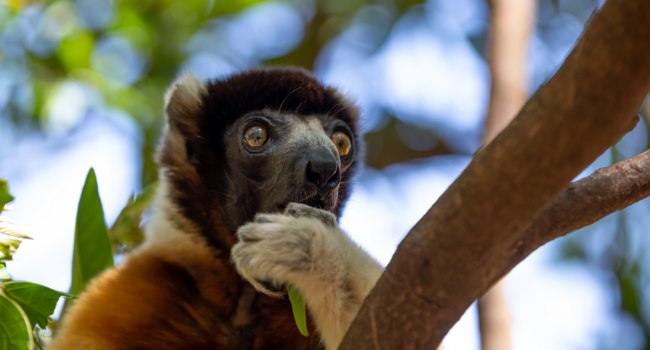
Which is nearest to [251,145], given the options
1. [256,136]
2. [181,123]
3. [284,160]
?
[256,136]

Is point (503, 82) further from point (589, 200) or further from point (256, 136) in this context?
point (589, 200)

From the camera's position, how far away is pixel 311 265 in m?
2.71

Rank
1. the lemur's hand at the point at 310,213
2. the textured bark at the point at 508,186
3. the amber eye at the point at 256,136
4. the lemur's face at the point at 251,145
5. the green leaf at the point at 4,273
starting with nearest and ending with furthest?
the textured bark at the point at 508,186, the green leaf at the point at 4,273, the lemur's hand at the point at 310,213, the lemur's face at the point at 251,145, the amber eye at the point at 256,136

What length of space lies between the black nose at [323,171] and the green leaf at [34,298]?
Answer: 1.09m

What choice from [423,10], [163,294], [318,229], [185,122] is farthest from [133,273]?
[423,10]

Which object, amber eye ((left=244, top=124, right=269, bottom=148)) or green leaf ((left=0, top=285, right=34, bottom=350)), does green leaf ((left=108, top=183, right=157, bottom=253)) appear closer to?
amber eye ((left=244, top=124, right=269, bottom=148))

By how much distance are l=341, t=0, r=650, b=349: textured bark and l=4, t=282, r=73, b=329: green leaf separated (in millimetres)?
1035

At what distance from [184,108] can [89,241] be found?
78 centimetres

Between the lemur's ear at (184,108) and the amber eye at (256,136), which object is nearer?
the amber eye at (256,136)

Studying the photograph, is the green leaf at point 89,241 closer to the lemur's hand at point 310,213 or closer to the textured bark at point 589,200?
the lemur's hand at point 310,213

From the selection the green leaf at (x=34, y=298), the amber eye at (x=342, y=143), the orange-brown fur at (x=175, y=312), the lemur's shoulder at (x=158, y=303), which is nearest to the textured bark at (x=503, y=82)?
the amber eye at (x=342, y=143)

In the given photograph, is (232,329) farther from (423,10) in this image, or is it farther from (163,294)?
(423,10)

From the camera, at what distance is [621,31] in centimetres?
174

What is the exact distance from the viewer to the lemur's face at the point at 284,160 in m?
3.37
